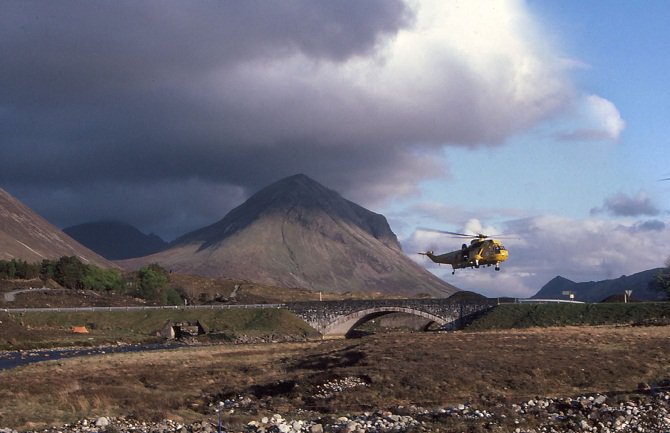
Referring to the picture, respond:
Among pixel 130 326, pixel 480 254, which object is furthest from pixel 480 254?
pixel 130 326

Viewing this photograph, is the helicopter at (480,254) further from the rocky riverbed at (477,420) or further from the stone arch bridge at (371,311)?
the rocky riverbed at (477,420)

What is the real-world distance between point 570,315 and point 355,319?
3979cm

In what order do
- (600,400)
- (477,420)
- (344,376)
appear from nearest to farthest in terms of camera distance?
(477,420)
(600,400)
(344,376)

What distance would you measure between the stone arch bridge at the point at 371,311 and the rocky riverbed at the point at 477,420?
94481mm

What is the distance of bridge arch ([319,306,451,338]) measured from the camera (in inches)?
5408

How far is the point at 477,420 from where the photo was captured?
117 feet

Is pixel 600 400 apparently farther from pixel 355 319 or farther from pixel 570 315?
pixel 355 319

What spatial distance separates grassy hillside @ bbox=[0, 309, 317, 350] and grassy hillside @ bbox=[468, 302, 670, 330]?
32.2 metres

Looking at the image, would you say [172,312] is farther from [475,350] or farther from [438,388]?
[438,388]

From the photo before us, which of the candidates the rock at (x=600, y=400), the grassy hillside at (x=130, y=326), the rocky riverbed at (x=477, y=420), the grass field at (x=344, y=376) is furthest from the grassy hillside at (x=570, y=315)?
the rocky riverbed at (x=477, y=420)

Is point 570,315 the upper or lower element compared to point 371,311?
upper

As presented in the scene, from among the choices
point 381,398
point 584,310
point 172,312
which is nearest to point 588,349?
point 381,398

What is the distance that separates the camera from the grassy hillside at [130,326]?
102 meters

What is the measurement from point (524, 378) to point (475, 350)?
1437cm
